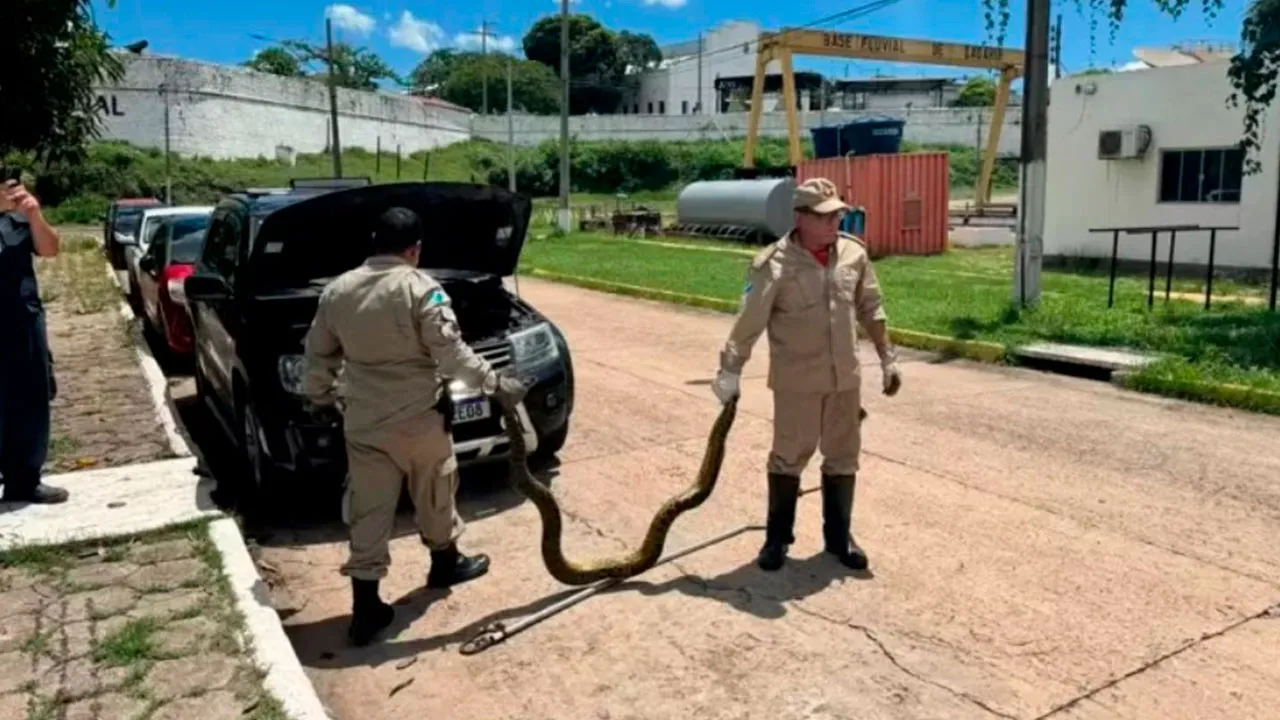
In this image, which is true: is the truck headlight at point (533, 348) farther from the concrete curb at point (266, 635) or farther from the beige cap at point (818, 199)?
the beige cap at point (818, 199)

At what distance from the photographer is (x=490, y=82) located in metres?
97.9

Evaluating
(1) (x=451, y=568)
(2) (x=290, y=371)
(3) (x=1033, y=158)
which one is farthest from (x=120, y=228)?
(1) (x=451, y=568)

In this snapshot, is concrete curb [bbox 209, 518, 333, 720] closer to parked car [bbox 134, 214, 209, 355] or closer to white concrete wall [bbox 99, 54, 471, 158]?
parked car [bbox 134, 214, 209, 355]

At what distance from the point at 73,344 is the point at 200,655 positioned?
8.60m

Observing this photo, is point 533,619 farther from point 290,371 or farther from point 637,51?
point 637,51

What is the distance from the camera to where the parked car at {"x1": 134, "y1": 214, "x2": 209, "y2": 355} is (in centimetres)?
977

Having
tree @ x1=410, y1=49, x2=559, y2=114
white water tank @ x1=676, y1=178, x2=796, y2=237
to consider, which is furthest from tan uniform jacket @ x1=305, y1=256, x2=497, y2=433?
tree @ x1=410, y1=49, x2=559, y2=114

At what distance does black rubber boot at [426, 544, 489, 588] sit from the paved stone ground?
6 cm

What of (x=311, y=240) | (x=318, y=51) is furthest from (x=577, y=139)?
(x=311, y=240)

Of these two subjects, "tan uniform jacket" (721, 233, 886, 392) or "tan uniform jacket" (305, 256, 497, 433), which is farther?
"tan uniform jacket" (721, 233, 886, 392)

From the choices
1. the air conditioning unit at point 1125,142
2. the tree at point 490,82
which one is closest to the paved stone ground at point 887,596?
the air conditioning unit at point 1125,142

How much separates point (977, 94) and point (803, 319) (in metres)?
96.4

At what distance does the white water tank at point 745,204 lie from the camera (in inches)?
978

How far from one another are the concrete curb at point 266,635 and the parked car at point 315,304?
2.24 ft
